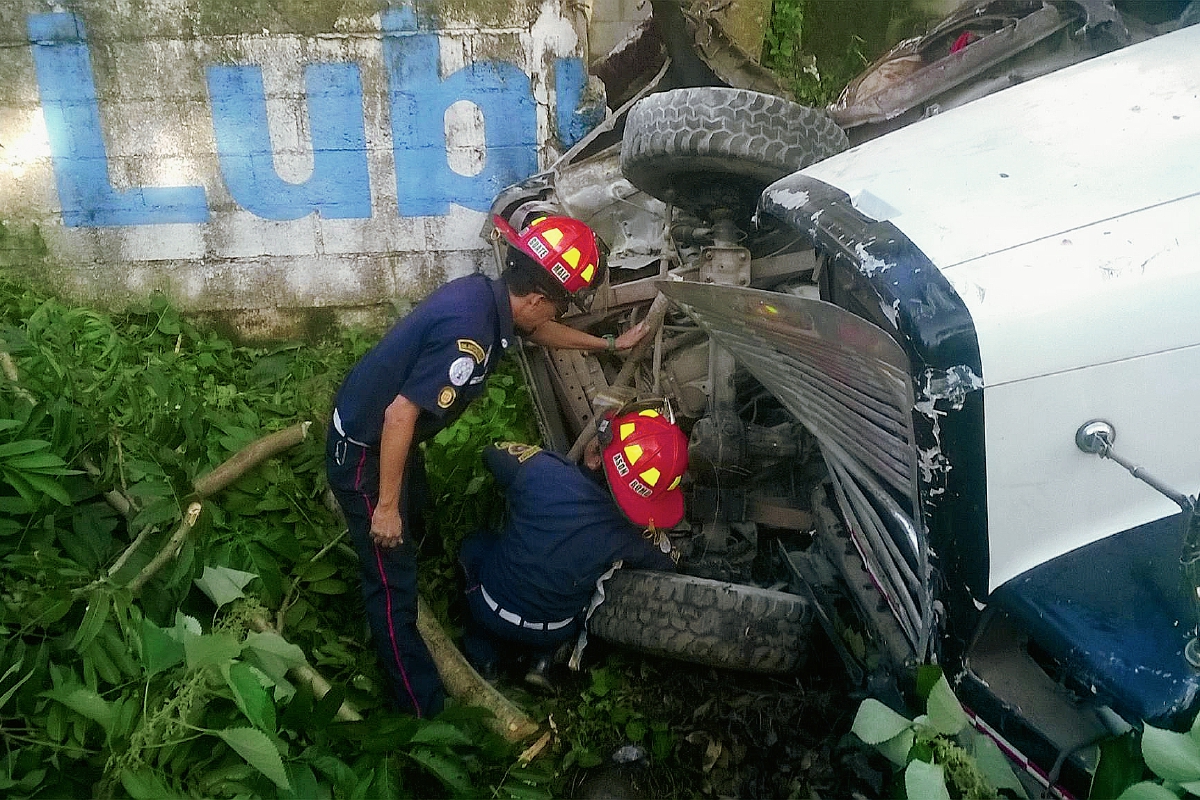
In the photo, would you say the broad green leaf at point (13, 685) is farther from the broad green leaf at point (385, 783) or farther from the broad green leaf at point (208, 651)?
the broad green leaf at point (385, 783)

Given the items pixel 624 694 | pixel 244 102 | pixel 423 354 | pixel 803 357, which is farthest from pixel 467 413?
Answer: pixel 803 357

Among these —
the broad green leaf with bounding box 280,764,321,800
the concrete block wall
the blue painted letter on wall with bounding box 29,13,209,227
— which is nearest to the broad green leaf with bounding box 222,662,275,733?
the broad green leaf with bounding box 280,764,321,800

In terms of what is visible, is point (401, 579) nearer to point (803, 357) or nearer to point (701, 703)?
point (701, 703)

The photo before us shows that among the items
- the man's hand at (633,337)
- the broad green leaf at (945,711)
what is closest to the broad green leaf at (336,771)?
the broad green leaf at (945,711)

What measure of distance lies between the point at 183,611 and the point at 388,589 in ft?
1.93

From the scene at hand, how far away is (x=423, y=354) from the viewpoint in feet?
7.82

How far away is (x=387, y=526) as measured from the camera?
8.02 feet

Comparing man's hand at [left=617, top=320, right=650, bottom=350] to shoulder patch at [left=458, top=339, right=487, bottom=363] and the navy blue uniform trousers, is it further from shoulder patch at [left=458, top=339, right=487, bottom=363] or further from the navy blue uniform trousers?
the navy blue uniform trousers

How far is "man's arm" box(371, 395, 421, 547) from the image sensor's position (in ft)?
7.62

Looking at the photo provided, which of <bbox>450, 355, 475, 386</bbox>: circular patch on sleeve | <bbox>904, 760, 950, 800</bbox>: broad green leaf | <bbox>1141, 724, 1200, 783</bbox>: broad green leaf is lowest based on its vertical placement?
<bbox>904, 760, 950, 800</bbox>: broad green leaf

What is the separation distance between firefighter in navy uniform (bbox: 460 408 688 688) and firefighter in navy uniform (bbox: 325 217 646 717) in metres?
0.31

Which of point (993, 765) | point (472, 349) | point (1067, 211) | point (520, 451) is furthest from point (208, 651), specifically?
point (1067, 211)

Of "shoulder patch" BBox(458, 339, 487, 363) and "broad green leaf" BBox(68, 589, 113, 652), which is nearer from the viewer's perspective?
"broad green leaf" BBox(68, 589, 113, 652)

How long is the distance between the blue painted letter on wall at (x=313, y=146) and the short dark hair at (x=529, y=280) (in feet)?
5.89
